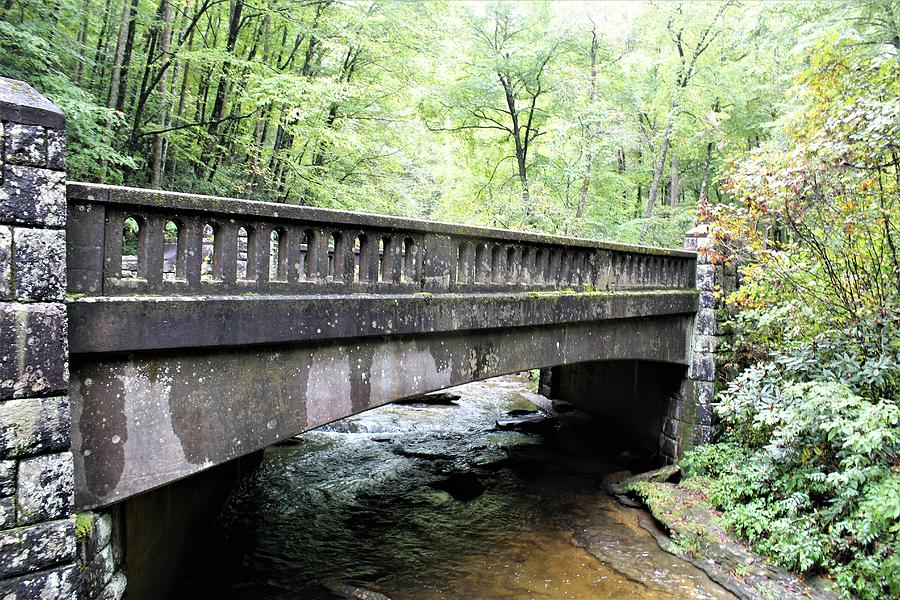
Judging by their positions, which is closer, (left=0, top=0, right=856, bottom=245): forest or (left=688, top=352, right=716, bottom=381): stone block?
(left=688, top=352, right=716, bottom=381): stone block

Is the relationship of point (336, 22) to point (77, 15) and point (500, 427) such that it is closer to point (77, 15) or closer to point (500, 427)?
point (77, 15)

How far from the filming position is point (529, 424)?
40.8 ft

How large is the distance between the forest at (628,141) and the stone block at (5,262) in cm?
473

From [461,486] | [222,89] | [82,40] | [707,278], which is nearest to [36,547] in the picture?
[461,486]

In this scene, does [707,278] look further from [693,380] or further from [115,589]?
[115,589]

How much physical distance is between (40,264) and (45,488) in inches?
43.8

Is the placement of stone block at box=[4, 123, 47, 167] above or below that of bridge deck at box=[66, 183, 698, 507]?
above

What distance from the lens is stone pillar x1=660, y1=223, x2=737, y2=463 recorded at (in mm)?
8555

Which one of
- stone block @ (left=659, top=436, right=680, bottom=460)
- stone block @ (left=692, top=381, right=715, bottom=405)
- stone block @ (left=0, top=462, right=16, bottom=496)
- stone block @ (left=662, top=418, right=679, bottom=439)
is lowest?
stone block @ (left=659, top=436, right=680, bottom=460)

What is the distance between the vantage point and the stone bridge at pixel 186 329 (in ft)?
8.54

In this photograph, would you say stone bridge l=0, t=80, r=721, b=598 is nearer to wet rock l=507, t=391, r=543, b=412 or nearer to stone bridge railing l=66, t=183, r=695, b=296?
stone bridge railing l=66, t=183, r=695, b=296

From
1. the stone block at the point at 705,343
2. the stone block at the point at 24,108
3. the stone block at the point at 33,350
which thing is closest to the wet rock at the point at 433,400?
the stone block at the point at 705,343

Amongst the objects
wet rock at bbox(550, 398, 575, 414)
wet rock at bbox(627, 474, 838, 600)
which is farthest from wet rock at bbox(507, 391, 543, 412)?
wet rock at bbox(627, 474, 838, 600)

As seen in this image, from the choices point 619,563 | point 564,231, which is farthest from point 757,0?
point 619,563
